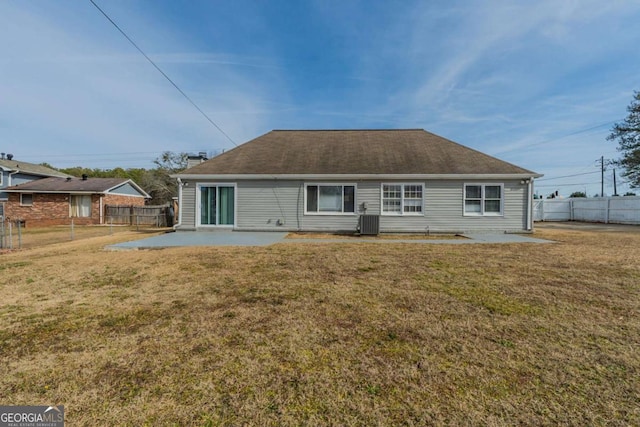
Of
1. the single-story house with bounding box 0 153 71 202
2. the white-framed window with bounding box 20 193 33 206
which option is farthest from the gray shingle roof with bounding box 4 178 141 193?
the single-story house with bounding box 0 153 71 202

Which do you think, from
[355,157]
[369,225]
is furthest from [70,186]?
[369,225]

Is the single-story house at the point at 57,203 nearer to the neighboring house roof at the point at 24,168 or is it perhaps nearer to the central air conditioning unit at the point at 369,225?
the neighboring house roof at the point at 24,168

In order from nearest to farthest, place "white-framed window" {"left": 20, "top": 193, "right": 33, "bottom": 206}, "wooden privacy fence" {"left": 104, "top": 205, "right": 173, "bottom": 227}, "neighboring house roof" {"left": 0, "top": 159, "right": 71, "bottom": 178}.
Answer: "wooden privacy fence" {"left": 104, "top": 205, "right": 173, "bottom": 227} < "white-framed window" {"left": 20, "top": 193, "right": 33, "bottom": 206} < "neighboring house roof" {"left": 0, "top": 159, "right": 71, "bottom": 178}

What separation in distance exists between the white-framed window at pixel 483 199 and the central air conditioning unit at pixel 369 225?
4168 millimetres

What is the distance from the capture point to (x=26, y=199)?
22.4 meters

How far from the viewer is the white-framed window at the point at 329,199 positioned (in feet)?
42.4

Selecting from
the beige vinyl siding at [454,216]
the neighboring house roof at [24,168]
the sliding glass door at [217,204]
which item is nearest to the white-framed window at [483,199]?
the beige vinyl siding at [454,216]

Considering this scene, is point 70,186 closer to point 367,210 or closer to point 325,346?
point 367,210

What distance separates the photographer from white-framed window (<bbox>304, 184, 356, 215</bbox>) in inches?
508

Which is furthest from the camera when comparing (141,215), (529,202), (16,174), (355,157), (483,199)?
(16,174)

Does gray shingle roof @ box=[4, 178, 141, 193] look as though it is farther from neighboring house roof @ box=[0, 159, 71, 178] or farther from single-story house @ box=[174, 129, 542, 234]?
single-story house @ box=[174, 129, 542, 234]

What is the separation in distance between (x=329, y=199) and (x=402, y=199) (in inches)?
131

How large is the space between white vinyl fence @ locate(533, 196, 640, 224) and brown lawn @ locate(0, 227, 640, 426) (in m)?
19.4

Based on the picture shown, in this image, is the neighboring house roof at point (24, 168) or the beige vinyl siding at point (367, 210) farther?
the neighboring house roof at point (24, 168)
